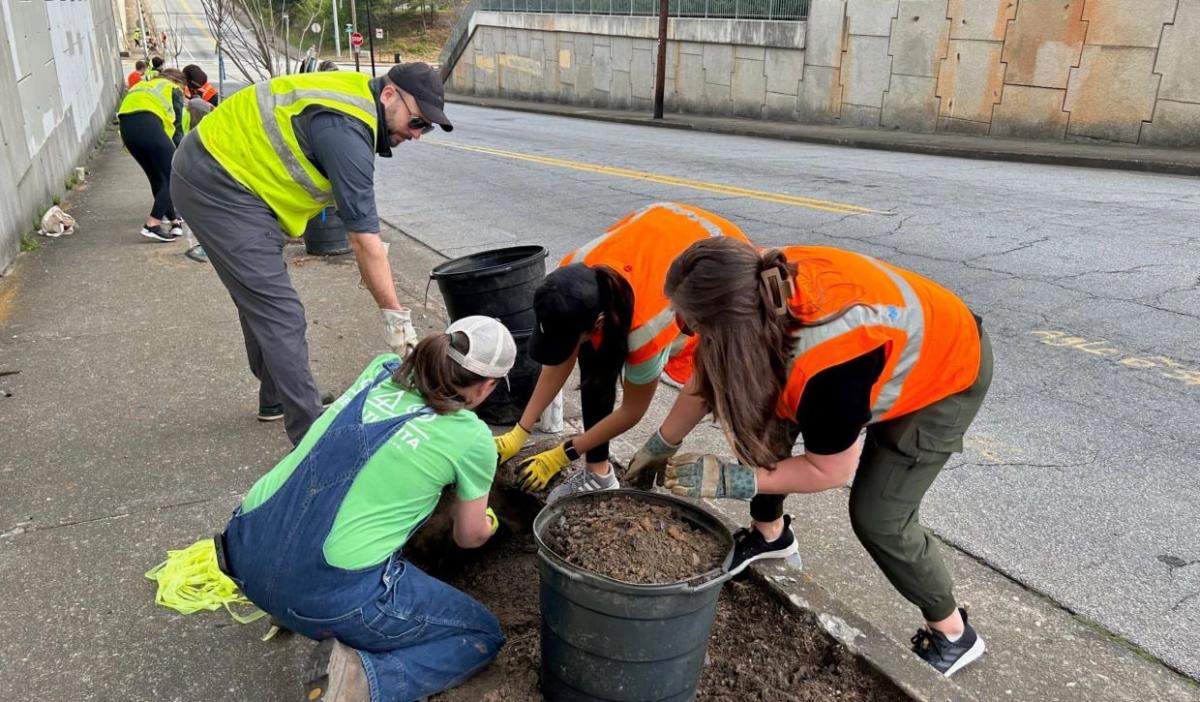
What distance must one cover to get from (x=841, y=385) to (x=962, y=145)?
44.0 feet

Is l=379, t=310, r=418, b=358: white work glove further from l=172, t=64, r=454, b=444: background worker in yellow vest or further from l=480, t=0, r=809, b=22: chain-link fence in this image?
l=480, t=0, r=809, b=22: chain-link fence

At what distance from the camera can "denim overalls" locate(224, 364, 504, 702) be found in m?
2.08

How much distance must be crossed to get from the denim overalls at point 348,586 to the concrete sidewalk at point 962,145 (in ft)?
39.8

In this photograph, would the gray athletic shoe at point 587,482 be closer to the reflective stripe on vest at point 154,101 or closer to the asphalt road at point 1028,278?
the asphalt road at point 1028,278

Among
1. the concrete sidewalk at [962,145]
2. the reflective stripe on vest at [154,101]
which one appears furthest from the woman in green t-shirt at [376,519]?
the concrete sidewalk at [962,145]

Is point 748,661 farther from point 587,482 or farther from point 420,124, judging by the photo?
point 420,124

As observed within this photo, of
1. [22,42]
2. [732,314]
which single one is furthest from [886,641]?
[22,42]

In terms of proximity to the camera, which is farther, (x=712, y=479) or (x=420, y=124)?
(x=420, y=124)

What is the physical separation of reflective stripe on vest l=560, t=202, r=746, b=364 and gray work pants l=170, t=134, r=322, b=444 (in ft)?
4.54

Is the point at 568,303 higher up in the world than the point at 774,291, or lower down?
lower down

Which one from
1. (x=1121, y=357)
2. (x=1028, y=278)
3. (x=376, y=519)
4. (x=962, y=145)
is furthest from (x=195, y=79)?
(x=962, y=145)

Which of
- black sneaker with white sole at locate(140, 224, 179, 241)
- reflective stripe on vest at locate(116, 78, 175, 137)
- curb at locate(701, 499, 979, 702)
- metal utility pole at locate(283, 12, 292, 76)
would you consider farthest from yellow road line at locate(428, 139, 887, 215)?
curb at locate(701, 499, 979, 702)

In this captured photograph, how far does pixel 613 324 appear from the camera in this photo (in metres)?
2.65

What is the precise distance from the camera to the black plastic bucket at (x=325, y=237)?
24.0 feet
